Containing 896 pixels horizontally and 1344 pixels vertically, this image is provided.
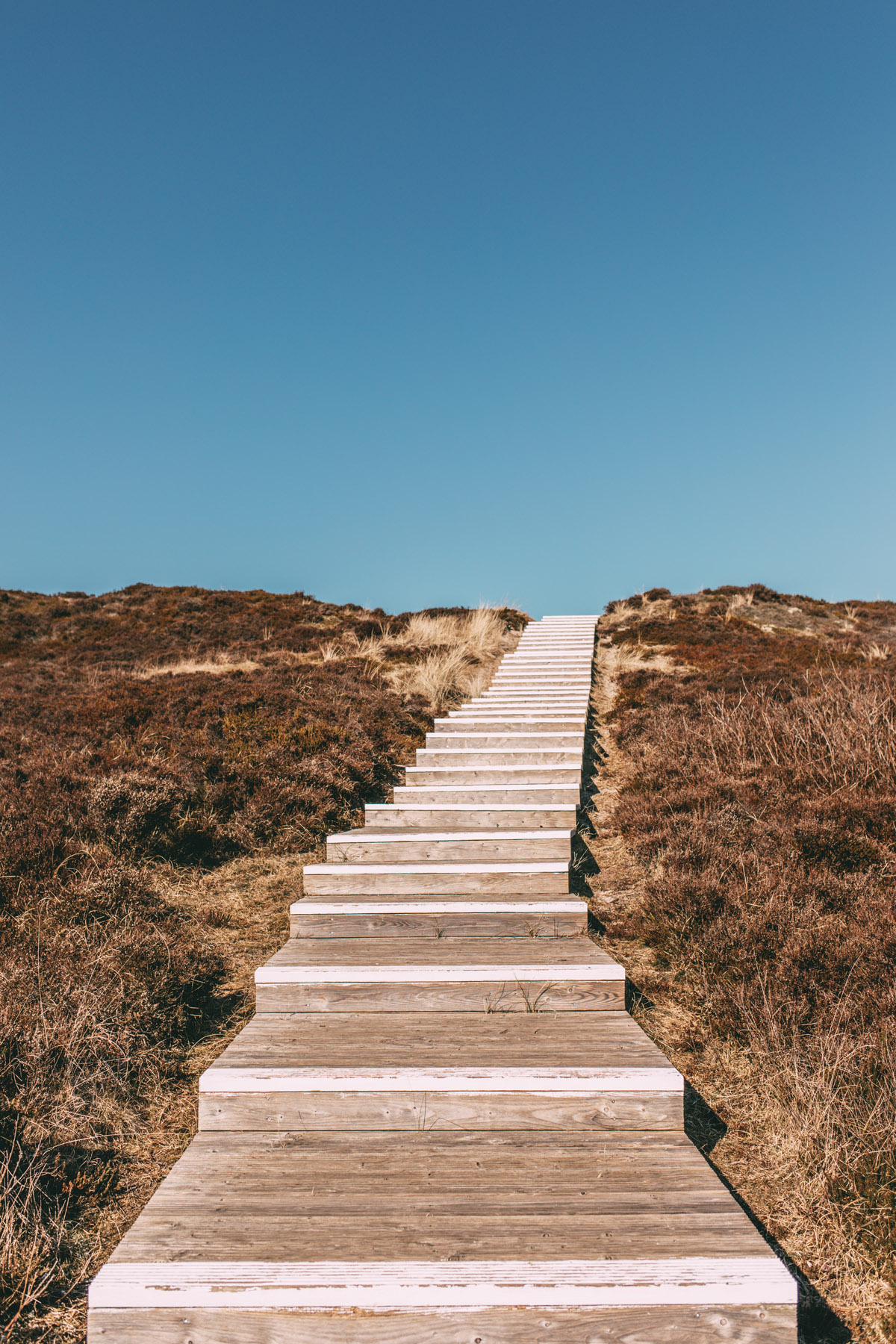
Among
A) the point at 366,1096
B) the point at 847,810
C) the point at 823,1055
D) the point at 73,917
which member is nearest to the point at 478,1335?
the point at 366,1096

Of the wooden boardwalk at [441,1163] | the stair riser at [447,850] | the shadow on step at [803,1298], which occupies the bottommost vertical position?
the shadow on step at [803,1298]

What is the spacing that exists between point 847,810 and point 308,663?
31.0 ft

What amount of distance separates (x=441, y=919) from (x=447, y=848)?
1.04 metres

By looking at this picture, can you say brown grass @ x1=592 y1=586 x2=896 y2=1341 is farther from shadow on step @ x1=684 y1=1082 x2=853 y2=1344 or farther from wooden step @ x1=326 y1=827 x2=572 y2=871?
wooden step @ x1=326 y1=827 x2=572 y2=871

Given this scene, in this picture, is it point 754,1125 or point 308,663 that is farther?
point 308,663

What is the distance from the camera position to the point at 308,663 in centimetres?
1362

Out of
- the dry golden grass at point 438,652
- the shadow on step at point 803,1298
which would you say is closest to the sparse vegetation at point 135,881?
the dry golden grass at point 438,652

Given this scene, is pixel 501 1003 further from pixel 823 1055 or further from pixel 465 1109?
pixel 823 1055

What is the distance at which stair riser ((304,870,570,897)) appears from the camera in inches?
203

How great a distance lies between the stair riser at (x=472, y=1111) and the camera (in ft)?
10.1

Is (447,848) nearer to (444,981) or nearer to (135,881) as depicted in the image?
(444,981)

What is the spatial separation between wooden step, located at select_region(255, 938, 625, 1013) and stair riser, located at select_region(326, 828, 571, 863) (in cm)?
142

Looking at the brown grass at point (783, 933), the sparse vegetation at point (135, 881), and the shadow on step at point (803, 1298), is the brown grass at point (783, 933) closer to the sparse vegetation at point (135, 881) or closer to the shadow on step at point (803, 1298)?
the shadow on step at point (803, 1298)

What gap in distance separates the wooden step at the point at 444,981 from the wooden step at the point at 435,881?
895 mm
